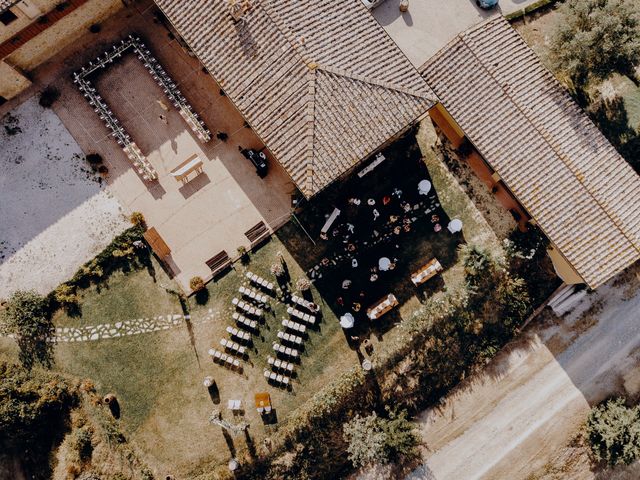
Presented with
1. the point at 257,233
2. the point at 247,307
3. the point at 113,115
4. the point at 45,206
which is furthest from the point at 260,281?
the point at 45,206

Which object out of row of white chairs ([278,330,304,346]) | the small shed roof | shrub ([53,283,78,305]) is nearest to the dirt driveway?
row of white chairs ([278,330,304,346])

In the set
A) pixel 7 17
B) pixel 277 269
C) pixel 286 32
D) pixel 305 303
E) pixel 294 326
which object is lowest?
pixel 294 326

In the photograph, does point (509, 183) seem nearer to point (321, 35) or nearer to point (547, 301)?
point (547, 301)

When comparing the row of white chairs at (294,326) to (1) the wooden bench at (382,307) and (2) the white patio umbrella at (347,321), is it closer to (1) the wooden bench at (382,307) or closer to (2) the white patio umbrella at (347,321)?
(2) the white patio umbrella at (347,321)

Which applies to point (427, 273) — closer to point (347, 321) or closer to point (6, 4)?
point (347, 321)

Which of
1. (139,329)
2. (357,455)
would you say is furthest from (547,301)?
(139,329)

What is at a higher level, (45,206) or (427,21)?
(45,206)

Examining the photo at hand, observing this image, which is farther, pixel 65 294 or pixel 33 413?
pixel 65 294

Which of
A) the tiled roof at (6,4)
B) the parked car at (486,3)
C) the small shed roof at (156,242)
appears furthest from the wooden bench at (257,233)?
the parked car at (486,3)
